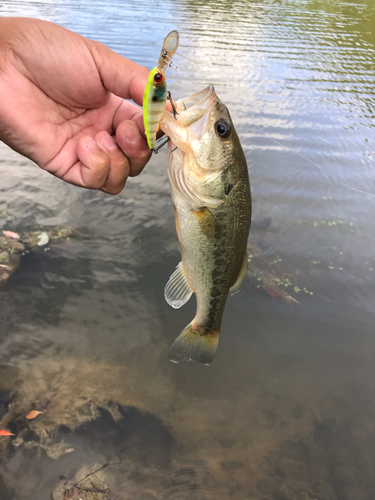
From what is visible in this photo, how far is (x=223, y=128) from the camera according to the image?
1842 mm

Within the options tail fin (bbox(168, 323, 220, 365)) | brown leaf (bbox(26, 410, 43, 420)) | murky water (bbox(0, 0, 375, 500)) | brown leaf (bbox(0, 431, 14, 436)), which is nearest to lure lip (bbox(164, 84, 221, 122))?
tail fin (bbox(168, 323, 220, 365))

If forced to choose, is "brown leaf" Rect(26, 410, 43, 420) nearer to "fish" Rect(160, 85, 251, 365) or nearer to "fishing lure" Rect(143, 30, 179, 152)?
"fish" Rect(160, 85, 251, 365)

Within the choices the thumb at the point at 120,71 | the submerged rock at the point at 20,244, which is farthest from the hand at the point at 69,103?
the submerged rock at the point at 20,244

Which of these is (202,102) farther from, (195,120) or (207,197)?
(207,197)

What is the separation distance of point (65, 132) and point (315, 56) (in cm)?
1225

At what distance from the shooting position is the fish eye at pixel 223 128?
1837 mm

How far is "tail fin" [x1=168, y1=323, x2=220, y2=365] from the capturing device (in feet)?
8.13

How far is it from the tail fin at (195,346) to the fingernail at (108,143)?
54.7 inches

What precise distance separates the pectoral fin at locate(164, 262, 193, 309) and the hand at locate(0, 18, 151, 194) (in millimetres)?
751

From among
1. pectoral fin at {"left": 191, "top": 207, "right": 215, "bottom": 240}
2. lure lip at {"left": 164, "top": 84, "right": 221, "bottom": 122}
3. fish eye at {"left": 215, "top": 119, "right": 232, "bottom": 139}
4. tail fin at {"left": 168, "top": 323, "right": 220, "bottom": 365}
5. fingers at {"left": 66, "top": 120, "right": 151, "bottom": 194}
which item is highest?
lure lip at {"left": 164, "top": 84, "right": 221, "bottom": 122}

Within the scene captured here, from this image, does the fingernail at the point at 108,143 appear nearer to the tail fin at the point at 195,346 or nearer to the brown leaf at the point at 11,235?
the tail fin at the point at 195,346

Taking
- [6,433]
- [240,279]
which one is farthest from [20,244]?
[240,279]

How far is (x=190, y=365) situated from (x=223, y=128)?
2.73 m

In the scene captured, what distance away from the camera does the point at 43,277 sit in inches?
171
